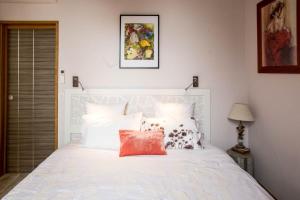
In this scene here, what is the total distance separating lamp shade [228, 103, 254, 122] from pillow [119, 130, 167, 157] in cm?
94

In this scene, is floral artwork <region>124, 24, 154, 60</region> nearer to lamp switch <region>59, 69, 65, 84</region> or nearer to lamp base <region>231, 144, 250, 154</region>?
lamp switch <region>59, 69, 65, 84</region>

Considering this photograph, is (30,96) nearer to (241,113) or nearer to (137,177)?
(137,177)

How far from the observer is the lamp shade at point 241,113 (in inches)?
115

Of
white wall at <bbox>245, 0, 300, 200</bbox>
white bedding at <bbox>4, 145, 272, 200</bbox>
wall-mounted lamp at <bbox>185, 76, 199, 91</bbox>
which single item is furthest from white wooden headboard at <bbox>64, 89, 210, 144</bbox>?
white bedding at <bbox>4, 145, 272, 200</bbox>

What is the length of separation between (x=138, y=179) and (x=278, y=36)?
180 cm

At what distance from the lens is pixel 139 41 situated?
3160mm

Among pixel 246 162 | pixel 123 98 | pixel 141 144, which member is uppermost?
pixel 123 98

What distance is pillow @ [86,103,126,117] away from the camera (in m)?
2.90

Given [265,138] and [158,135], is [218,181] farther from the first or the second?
[265,138]

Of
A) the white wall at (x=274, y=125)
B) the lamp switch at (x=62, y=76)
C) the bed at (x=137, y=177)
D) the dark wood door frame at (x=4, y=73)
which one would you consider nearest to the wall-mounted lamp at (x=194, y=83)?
the white wall at (x=274, y=125)

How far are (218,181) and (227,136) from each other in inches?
58.6

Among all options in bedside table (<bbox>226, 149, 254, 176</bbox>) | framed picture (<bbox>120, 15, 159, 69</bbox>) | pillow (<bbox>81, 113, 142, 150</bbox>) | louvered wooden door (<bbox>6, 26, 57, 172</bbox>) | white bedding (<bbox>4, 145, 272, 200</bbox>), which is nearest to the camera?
white bedding (<bbox>4, 145, 272, 200</bbox>)

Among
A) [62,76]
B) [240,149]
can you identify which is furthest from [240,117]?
[62,76]

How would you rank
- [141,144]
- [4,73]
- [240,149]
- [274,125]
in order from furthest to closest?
[4,73], [240,149], [274,125], [141,144]
